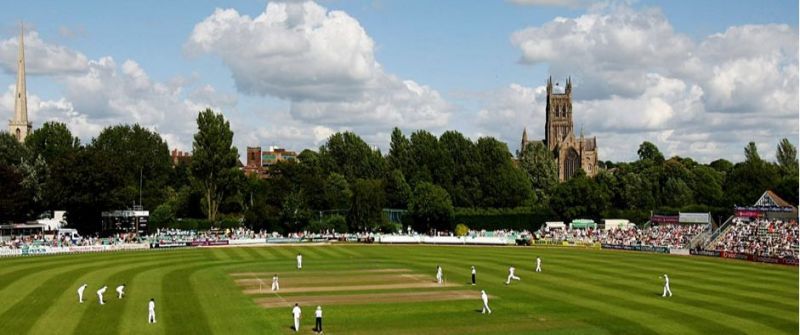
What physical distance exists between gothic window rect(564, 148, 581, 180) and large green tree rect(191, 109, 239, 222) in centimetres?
9653

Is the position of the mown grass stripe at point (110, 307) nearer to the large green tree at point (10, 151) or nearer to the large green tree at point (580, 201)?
the large green tree at point (10, 151)

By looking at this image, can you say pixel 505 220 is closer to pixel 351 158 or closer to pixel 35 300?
pixel 351 158

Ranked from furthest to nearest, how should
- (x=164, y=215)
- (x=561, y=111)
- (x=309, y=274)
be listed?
(x=561, y=111), (x=164, y=215), (x=309, y=274)

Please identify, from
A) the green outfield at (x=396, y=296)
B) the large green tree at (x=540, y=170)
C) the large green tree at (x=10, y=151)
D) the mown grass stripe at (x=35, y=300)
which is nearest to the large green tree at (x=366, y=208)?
the green outfield at (x=396, y=296)

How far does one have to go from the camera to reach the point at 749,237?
229ft

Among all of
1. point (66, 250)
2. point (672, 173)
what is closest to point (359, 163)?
point (672, 173)

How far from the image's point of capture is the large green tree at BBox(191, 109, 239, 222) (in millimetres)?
98812

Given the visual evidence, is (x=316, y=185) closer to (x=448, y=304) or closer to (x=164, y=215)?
(x=164, y=215)

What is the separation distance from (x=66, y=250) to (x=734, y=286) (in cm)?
5342

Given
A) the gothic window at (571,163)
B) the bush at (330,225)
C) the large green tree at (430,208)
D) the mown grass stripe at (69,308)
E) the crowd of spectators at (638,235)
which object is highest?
the gothic window at (571,163)

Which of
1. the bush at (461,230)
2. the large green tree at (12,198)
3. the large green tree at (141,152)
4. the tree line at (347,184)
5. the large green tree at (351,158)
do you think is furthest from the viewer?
the large green tree at (351,158)

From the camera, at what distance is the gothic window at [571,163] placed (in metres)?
177

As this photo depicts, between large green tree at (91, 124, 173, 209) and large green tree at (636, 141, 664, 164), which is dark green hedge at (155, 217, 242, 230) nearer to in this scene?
large green tree at (91, 124, 173, 209)

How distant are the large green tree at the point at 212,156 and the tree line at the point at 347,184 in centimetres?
13
